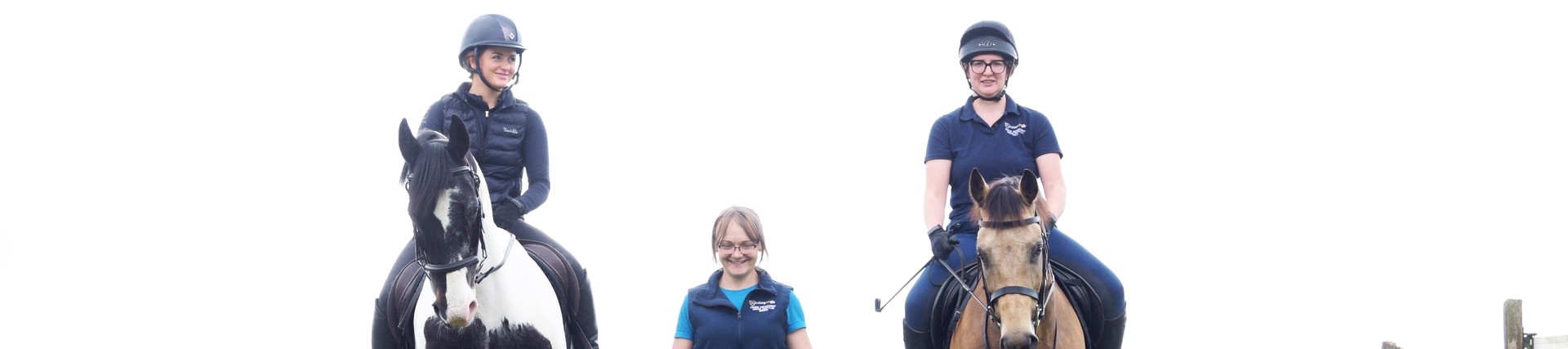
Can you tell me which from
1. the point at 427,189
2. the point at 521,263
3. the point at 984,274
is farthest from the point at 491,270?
the point at 984,274

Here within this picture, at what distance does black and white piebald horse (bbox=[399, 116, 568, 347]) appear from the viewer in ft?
14.5

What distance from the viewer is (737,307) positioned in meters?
5.38

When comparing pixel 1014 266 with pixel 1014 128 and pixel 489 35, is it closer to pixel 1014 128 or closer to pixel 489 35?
pixel 1014 128

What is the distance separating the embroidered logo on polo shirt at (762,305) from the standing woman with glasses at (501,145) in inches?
38.1

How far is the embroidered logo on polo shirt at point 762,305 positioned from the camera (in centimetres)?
538

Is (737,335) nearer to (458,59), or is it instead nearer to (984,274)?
(984,274)

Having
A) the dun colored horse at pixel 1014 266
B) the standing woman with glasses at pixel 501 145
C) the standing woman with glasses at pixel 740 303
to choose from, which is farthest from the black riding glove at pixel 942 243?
the standing woman with glasses at pixel 501 145

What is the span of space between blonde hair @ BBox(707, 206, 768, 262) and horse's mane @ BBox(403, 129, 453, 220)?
1414mm

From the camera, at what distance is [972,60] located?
20.8ft

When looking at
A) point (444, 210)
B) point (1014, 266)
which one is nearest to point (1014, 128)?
point (1014, 266)

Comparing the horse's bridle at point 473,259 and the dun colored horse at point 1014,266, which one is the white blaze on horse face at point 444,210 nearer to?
the horse's bridle at point 473,259

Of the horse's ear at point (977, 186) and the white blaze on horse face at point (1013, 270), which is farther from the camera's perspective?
the horse's ear at point (977, 186)

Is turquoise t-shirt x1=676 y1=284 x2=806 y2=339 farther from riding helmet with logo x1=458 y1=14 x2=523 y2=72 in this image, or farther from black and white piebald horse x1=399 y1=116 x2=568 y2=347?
riding helmet with logo x1=458 y1=14 x2=523 y2=72

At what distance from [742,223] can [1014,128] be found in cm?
169
